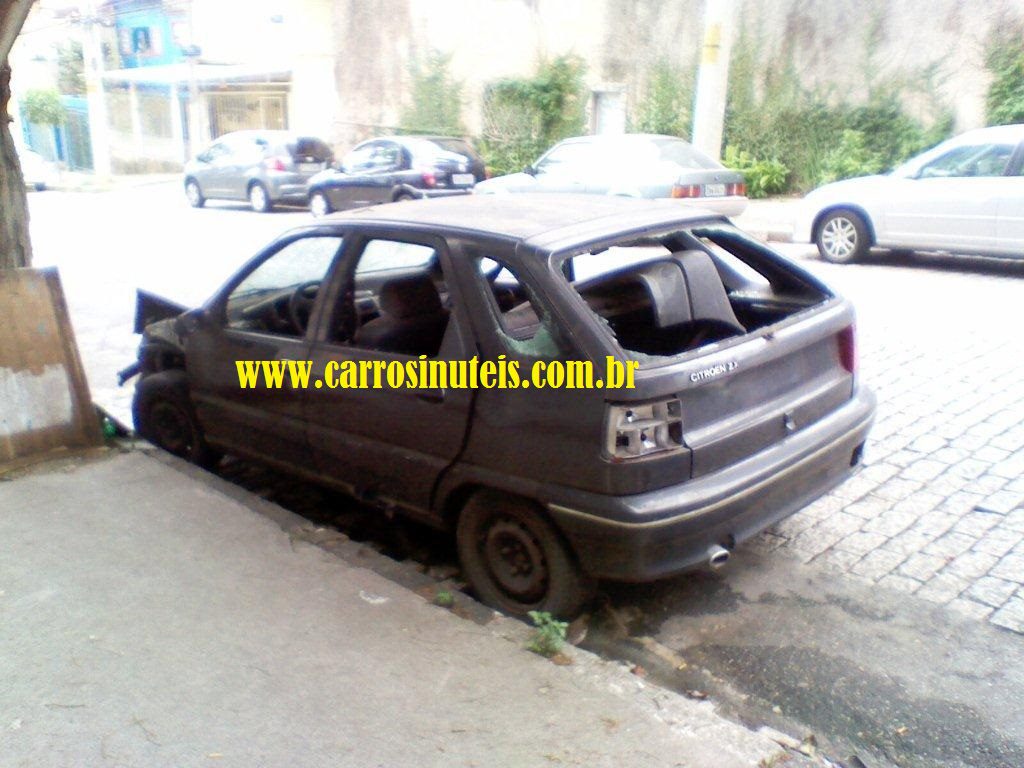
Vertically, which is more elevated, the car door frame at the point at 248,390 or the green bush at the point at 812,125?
the green bush at the point at 812,125

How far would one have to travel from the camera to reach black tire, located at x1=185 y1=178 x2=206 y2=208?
70.1 feet

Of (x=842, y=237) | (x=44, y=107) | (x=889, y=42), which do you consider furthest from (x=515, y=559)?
(x=44, y=107)

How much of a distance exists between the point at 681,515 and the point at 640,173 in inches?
387

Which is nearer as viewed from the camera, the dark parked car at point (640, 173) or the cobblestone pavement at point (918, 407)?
the cobblestone pavement at point (918, 407)

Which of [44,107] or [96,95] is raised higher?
[96,95]

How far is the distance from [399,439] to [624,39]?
1943 cm

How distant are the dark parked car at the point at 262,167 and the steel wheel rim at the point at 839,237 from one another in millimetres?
11370

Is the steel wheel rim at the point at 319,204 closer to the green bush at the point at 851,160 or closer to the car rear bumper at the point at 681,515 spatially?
the green bush at the point at 851,160

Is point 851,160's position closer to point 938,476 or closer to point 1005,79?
point 1005,79

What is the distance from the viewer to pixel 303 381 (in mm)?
4332

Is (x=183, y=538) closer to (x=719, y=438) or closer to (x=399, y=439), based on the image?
(x=399, y=439)

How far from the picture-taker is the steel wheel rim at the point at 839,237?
439 inches

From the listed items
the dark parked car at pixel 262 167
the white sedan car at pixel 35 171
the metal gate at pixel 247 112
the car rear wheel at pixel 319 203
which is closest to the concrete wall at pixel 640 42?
the metal gate at pixel 247 112

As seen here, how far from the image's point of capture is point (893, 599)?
3848 millimetres
